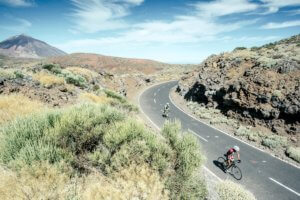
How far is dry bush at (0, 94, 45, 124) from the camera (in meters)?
7.32

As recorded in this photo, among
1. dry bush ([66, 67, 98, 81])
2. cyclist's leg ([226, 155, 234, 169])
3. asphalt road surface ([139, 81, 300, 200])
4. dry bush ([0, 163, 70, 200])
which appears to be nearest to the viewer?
dry bush ([0, 163, 70, 200])

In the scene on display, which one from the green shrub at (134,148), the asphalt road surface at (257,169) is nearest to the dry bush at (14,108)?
the green shrub at (134,148)

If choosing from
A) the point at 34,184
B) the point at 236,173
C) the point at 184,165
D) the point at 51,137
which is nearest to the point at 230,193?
the point at 184,165

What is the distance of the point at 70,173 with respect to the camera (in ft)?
14.9

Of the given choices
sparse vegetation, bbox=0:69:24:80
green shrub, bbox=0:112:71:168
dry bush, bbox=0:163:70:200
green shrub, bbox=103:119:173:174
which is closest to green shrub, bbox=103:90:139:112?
sparse vegetation, bbox=0:69:24:80

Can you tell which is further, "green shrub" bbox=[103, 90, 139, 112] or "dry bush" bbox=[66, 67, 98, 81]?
"dry bush" bbox=[66, 67, 98, 81]

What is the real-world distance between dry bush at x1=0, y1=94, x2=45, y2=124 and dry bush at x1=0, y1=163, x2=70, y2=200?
155 inches

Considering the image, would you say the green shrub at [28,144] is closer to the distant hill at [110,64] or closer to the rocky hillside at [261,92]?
the rocky hillside at [261,92]

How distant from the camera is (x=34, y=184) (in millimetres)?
3639

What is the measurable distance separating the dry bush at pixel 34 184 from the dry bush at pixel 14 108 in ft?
12.9

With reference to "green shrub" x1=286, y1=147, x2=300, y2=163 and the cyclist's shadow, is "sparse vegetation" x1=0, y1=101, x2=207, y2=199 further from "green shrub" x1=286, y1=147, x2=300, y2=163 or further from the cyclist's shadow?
"green shrub" x1=286, y1=147, x2=300, y2=163

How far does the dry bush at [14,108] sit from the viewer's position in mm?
7316

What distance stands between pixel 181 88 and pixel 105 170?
33.6 meters

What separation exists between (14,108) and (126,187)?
248 inches
